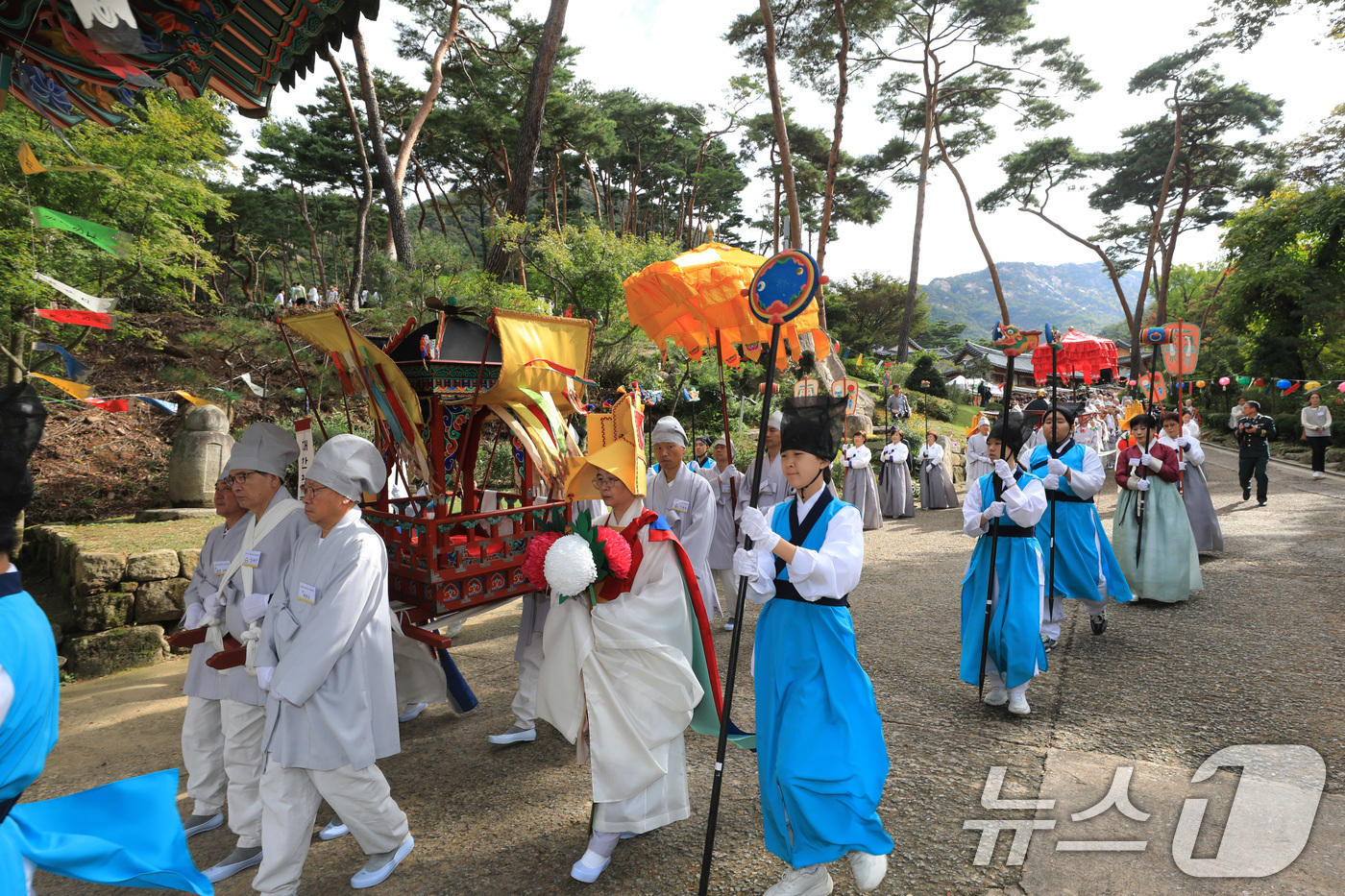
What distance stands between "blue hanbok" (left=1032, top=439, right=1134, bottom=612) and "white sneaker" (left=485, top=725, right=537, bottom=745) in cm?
419

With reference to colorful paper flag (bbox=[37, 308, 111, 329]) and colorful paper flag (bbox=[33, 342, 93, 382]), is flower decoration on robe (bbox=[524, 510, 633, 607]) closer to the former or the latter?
colorful paper flag (bbox=[33, 342, 93, 382])

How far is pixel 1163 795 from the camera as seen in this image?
3.29m

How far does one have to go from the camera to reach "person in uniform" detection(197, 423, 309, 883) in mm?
3135

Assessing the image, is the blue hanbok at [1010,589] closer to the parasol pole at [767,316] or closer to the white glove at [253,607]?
the parasol pole at [767,316]

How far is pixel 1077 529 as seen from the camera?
5723mm

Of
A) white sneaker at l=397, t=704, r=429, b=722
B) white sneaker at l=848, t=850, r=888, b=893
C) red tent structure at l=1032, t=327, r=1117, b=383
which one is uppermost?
red tent structure at l=1032, t=327, r=1117, b=383

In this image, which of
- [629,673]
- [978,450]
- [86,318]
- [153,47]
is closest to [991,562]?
[629,673]

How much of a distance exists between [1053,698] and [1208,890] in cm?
205

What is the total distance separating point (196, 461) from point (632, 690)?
7.49 meters

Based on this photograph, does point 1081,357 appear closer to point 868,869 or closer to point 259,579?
point 868,869

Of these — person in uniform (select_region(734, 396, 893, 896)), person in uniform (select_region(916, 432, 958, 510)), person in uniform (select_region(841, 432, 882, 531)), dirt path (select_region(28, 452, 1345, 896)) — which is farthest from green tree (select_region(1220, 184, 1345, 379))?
person in uniform (select_region(734, 396, 893, 896))

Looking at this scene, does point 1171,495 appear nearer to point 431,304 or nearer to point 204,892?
point 431,304

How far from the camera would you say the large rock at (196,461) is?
803cm

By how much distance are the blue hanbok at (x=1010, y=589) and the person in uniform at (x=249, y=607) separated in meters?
4.05
